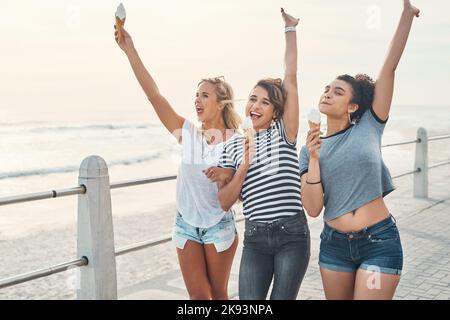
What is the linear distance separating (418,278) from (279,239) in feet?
10.4

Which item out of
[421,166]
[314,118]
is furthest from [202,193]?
[421,166]

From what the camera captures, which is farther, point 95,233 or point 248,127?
point 95,233

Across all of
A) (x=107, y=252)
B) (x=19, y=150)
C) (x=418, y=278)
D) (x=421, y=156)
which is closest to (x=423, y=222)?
(x=421, y=156)

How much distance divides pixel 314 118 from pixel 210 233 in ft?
3.34

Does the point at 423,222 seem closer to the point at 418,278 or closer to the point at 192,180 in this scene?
the point at 418,278

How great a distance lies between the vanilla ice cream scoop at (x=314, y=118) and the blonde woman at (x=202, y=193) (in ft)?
2.51

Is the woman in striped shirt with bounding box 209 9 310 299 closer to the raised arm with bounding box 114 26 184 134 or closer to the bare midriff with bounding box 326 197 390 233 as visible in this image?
the bare midriff with bounding box 326 197 390 233

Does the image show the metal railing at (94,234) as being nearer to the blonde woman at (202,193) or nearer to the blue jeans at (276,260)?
the blonde woman at (202,193)

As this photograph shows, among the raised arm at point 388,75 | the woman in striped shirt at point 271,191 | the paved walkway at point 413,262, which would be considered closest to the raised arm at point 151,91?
the woman in striped shirt at point 271,191

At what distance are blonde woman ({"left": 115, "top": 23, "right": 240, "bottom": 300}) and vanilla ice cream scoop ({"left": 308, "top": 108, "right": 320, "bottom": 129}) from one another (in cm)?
76

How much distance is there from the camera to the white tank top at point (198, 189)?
11.5 ft

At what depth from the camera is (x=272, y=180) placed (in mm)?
3191

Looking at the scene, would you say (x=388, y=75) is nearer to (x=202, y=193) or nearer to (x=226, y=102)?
(x=226, y=102)

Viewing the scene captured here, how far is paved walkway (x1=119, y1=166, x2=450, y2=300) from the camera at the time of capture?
5.34 m
